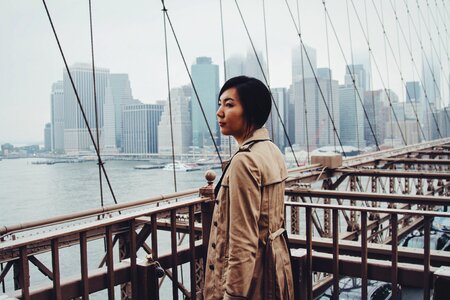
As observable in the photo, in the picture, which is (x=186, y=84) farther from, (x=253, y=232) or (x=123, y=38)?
(x=253, y=232)

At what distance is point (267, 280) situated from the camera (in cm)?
159

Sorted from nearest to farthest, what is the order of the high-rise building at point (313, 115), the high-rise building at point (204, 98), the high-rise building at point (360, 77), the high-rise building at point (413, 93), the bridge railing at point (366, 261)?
the bridge railing at point (366, 261)
the high-rise building at point (204, 98)
the high-rise building at point (313, 115)
the high-rise building at point (360, 77)
the high-rise building at point (413, 93)

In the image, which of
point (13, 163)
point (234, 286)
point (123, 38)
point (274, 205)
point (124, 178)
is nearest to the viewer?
point (234, 286)

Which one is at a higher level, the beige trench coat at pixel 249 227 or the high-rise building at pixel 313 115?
the high-rise building at pixel 313 115

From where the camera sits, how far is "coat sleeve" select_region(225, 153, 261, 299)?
4.68ft

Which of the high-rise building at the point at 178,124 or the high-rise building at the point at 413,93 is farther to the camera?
the high-rise building at the point at 413,93

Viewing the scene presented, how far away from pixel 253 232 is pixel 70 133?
5.31 m

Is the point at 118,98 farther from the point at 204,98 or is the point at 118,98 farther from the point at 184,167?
the point at 204,98

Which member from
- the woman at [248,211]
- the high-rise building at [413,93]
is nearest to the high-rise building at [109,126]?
the woman at [248,211]

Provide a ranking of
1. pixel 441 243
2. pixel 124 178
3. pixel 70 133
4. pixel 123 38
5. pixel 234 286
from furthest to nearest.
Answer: pixel 441 243 < pixel 123 38 < pixel 124 178 < pixel 70 133 < pixel 234 286

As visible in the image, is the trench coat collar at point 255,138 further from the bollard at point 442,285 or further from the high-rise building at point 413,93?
the high-rise building at point 413,93

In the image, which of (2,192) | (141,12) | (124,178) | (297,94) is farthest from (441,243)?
(2,192)

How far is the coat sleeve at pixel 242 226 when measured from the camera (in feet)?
4.68

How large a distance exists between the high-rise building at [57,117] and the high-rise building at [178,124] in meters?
1.87
